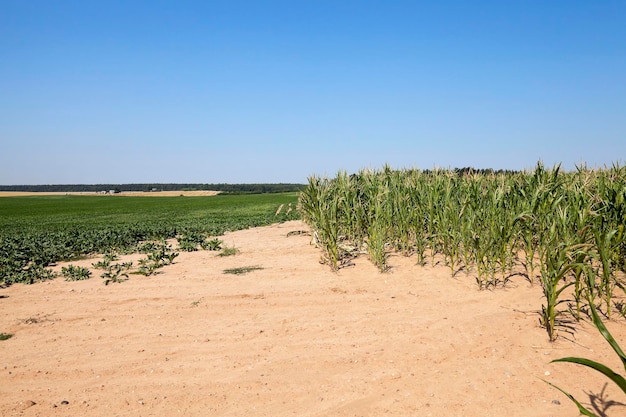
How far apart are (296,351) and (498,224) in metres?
4.49

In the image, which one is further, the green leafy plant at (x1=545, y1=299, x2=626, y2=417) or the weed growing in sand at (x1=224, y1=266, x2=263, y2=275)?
the weed growing in sand at (x1=224, y1=266, x2=263, y2=275)

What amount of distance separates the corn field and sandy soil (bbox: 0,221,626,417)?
590mm

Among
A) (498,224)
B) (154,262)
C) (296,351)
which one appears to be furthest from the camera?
(154,262)

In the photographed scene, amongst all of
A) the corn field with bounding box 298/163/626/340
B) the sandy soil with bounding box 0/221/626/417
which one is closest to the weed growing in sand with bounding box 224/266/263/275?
the sandy soil with bounding box 0/221/626/417

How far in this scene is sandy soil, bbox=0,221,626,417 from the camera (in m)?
4.13

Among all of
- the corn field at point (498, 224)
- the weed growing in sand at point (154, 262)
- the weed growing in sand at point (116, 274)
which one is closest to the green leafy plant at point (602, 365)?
the corn field at point (498, 224)

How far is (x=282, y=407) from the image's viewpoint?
409cm

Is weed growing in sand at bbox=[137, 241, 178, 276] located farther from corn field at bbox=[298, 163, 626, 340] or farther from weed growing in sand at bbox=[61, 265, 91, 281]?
corn field at bbox=[298, 163, 626, 340]

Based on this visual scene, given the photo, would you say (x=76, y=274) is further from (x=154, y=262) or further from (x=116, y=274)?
(x=154, y=262)

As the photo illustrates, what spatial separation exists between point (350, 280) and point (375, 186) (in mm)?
3665

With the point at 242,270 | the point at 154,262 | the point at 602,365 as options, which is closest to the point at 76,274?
the point at 154,262

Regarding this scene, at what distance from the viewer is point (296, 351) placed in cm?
532

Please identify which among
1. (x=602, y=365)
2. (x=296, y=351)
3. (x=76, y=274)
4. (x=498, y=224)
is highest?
(x=498, y=224)

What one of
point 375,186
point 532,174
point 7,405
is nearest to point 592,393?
point 7,405
